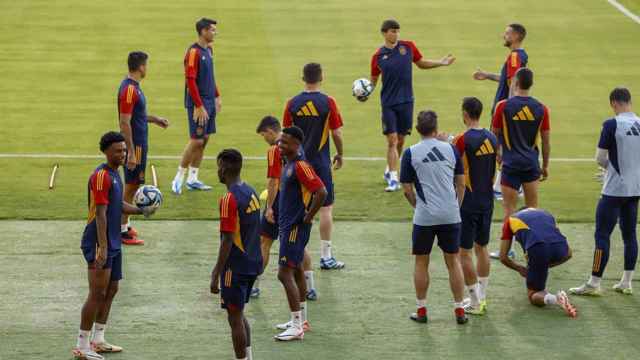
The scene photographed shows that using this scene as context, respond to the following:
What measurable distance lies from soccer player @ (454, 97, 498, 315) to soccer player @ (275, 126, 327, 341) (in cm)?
185

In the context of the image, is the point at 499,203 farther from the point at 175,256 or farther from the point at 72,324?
the point at 72,324

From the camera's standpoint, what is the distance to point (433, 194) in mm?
12141


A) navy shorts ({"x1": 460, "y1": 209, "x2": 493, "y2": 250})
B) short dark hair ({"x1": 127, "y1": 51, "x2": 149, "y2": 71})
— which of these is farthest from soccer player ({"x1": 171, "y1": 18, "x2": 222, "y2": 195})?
navy shorts ({"x1": 460, "y1": 209, "x2": 493, "y2": 250})

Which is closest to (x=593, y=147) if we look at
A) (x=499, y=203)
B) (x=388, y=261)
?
(x=499, y=203)

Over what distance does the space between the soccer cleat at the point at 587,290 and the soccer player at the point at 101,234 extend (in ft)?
17.7

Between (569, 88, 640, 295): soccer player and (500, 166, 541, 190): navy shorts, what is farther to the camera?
(500, 166, 541, 190): navy shorts

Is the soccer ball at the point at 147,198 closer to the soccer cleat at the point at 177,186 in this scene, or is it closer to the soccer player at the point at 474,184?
the soccer player at the point at 474,184

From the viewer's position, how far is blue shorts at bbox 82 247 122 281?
11203 millimetres

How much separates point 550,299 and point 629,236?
1.36 meters

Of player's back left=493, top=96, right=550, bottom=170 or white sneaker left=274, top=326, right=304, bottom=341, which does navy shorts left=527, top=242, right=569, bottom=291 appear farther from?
white sneaker left=274, top=326, right=304, bottom=341

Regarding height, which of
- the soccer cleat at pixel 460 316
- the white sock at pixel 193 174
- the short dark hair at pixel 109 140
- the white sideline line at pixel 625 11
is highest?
the white sideline line at pixel 625 11

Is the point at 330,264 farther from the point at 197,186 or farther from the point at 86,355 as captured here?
the point at 197,186

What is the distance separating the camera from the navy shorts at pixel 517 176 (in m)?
14.3

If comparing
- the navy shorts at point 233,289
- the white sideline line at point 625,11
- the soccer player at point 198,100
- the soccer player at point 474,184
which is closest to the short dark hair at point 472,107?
the soccer player at point 474,184
